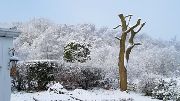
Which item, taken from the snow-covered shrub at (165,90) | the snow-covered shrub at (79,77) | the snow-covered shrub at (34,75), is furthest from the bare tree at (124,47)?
the snow-covered shrub at (34,75)

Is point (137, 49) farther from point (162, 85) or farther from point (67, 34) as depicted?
point (162, 85)

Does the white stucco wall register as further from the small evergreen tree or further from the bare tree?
the small evergreen tree

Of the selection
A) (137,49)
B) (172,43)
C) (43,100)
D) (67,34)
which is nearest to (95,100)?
(43,100)

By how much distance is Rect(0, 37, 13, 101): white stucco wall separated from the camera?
8.41 meters

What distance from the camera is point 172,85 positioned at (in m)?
18.6

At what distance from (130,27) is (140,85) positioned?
11.1 feet

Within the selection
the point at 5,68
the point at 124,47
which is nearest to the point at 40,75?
the point at 124,47

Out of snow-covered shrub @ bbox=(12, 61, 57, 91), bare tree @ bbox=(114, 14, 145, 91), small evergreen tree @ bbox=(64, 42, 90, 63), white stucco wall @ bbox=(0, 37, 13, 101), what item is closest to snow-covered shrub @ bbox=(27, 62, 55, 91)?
snow-covered shrub @ bbox=(12, 61, 57, 91)

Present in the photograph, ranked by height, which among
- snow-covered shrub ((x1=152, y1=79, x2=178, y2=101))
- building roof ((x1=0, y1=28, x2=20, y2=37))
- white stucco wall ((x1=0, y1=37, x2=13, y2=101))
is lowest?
snow-covered shrub ((x1=152, y1=79, x2=178, y2=101))

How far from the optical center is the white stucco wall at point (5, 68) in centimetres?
841

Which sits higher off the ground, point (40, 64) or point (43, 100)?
point (40, 64)

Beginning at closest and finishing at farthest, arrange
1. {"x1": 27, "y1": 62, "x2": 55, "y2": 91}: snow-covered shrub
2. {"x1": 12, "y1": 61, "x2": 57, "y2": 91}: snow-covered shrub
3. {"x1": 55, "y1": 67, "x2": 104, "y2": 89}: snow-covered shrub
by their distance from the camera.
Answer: {"x1": 12, "y1": 61, "x2": 57, "y2": 91}: snow-covered shrub → {"x1": 27, "y1": 62, "x2": 55, "y2": 91}: snow-covered shrub → {"x1": 55, "y1": 67, "x2": 104, "y2": 89}: snow-covered shrub

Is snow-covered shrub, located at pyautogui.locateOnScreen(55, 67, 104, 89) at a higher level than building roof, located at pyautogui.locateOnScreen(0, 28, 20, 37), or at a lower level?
lower

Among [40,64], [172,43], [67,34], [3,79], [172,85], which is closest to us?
[3,79]
